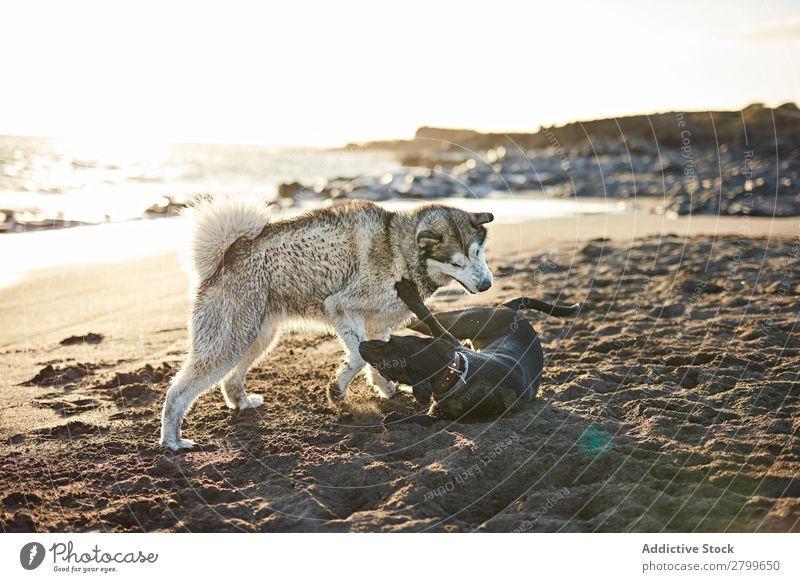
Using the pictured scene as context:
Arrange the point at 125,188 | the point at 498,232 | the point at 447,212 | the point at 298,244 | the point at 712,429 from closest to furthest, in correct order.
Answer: the point at 712,429 < the point at 298,244 < the point at 447,212 < the point at 498,232 < the point at 125,188

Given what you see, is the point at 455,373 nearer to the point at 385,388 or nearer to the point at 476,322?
the point at 385,388

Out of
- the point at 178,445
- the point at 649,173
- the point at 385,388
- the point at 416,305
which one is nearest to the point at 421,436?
the point at 385,388

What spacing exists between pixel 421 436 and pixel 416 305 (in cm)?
136

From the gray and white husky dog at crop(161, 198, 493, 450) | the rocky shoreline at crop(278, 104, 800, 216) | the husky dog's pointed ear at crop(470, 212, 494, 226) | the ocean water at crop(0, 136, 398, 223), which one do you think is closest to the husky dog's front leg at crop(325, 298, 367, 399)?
the gray and white husky dog at crop(161, 198, 493, 450)

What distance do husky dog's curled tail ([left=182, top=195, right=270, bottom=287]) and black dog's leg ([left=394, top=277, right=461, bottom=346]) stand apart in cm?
140

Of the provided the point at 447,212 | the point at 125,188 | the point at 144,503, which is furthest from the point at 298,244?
the point at 125,188

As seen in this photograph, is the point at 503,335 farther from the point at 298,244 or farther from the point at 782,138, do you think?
the point at 782,138

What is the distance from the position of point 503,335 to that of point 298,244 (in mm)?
2247

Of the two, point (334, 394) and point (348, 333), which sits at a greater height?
point (348, 333)

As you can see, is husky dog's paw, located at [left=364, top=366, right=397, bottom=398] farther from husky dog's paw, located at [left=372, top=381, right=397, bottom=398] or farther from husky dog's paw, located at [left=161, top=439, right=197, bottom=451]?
husky dog's paw, located at [left=161, top=439, right=197, bottom=451]

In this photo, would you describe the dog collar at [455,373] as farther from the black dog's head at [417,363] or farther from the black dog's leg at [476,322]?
the black dog's leg at [476,322]

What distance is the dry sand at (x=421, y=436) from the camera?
4.61m

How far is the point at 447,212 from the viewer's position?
271 inches

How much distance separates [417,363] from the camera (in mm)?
6180
